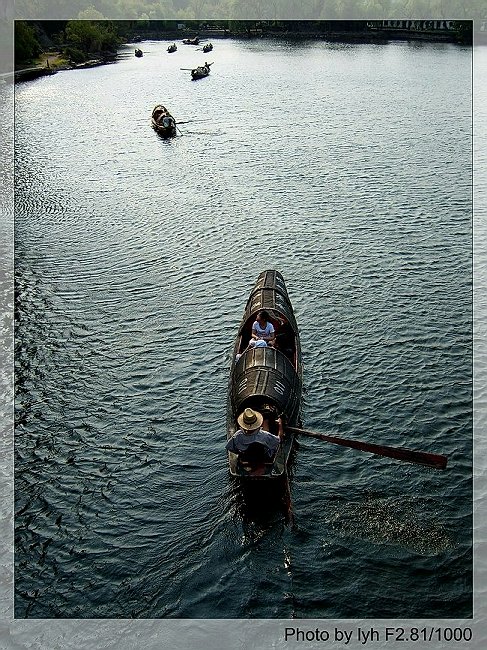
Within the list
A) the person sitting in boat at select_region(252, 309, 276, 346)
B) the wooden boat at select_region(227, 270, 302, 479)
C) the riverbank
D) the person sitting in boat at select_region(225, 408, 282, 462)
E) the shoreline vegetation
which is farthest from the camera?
the shoreline vegetation

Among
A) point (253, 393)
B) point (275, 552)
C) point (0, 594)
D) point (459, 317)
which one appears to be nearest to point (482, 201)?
point (459, 317)

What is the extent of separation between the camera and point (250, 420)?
992 inches

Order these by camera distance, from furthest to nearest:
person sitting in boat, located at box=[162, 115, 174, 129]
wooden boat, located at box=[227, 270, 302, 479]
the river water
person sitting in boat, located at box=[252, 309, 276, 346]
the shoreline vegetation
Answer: the shoreline vegetation, person sitting in boat, located at box=[162, 115, 174, 129], person sitting in boat, located at box=[252, 309, 276, 346], wooden boat, located at box=[227, 270, 302, 479], the river water

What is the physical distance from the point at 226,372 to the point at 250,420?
9.84 meters

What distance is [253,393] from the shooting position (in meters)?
27.8

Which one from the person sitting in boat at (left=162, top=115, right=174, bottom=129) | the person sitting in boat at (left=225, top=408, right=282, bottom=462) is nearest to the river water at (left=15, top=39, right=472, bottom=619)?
the person sitting in boat at (left=225, top=408, right=282, bottom=462)

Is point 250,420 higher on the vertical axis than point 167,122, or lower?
lower

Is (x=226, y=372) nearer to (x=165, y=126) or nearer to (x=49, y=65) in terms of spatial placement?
(x=165, y=126)

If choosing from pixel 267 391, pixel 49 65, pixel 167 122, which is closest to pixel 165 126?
pixel 167 122

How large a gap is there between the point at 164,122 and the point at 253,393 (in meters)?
66.0

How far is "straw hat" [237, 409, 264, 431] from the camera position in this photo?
82.2ft

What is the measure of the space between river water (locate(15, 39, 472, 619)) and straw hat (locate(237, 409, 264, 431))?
8.93 feet

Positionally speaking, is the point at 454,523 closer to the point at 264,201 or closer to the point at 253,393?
the point at 253,393

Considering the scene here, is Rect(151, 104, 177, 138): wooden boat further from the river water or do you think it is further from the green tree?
the green tree
